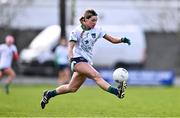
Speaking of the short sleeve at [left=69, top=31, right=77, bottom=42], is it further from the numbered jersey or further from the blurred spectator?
the blurred spectator

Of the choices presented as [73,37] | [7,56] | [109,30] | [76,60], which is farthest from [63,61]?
[73,37]

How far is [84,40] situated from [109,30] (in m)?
25.8

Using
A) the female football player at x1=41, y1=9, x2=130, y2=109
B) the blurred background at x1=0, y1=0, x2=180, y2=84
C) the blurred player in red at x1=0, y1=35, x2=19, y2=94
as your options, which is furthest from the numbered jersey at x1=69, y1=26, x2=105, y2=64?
the blurred background at x1=0, y1=0, x2=180, y2=84

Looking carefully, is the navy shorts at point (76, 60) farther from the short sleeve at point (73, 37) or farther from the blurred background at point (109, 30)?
the blurred background at point (109, 30)

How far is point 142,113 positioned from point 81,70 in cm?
195

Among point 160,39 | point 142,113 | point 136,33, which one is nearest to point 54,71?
point 136,33

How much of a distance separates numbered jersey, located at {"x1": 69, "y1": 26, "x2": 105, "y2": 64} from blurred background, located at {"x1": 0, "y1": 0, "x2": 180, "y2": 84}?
25.1m

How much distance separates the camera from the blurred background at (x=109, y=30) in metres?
43.1

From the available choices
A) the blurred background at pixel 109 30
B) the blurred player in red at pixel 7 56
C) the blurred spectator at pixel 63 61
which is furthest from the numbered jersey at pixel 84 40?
the blurred background at pixel 109 30

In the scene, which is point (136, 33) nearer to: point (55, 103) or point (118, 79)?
point (55, 103)

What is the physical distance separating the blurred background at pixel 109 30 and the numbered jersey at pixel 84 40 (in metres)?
25.1

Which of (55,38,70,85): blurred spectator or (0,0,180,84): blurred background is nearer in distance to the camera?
(55,38,70,85): blurred spectator

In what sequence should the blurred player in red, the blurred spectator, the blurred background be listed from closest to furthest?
the blurred player in red, the blurred spectator, the blurred background

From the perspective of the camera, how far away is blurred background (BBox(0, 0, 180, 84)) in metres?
43.1
